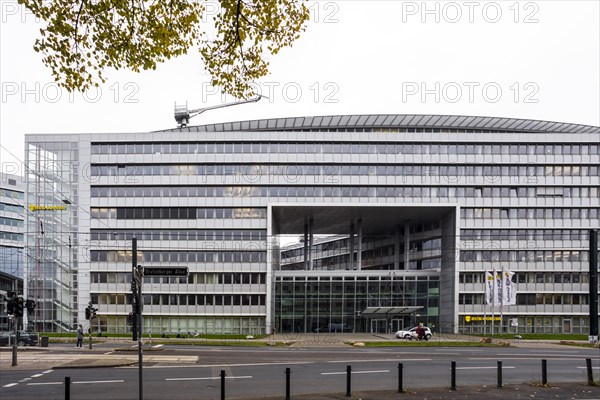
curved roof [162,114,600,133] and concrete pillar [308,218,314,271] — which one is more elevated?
curved roof [162,114,600,133]

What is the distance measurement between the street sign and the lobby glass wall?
54.2m

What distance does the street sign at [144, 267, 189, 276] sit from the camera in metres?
13.2

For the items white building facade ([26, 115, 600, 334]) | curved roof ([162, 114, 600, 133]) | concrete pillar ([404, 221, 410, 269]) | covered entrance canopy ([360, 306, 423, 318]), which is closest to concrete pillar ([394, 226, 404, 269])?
concrete pillar ([404, 221, 410, 269])

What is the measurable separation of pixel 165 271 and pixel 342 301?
180ft

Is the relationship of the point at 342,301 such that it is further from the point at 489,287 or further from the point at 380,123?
the point at 380,123

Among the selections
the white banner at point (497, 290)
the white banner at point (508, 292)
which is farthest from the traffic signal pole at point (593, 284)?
the white banner at point (497, 290)

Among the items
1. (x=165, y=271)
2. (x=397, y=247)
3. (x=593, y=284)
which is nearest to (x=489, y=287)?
(x=593, y=284)

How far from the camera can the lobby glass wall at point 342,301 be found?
66688 millimetres

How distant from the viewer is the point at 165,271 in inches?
531

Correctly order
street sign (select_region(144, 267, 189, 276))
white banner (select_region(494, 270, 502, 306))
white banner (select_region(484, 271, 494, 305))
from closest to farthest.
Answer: street sign (select_region(144, 267, 189, 276)) < white banner (select_region(494, 270, 502, 306)) < white banner (select_region(484, 271, 494, 305))

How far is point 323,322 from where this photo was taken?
2625 inches

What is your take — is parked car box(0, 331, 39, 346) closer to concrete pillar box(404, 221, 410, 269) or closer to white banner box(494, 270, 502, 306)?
white banner box(494, 270, 502, 306)

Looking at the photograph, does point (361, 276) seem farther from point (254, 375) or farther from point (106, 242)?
point (254, 375)

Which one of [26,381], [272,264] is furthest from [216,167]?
[26,381]
